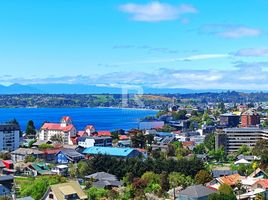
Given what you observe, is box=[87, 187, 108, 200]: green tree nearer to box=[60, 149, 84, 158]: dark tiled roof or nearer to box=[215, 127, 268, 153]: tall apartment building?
box=[60, 149, 84, 158]: dark tiled roof

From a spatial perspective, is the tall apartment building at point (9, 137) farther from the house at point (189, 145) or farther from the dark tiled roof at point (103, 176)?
the dark tiled roof at point (103, 176)

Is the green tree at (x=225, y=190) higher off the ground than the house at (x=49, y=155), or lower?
higher

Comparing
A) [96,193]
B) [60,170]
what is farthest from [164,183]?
[60,170]

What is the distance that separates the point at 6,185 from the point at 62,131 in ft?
49.3

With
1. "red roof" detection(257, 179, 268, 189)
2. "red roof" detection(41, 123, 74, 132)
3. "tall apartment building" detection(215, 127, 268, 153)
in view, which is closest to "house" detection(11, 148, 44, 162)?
"red roof" detection(41, 123, 74, 132)

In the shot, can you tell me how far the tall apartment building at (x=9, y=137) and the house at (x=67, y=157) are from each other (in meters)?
4.85

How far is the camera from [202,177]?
1571 centimetres

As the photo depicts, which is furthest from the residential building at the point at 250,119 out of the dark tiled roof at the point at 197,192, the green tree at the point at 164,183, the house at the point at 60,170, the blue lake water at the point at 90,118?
the dark tiled roof at the point at 197,192

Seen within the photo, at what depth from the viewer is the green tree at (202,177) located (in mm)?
15612

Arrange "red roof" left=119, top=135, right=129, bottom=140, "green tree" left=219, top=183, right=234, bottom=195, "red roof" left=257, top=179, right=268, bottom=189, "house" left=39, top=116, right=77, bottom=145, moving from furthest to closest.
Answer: "red roof" left=119, top=135, right=129, bottom=140 → "house" left=39, top=116, right=77, bottom=145 → "red roof" left=257, top=179, right=268, bottom=189 → "green tree" left=219, top=183, right=234, bottom=195

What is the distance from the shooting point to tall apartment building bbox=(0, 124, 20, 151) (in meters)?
25.8

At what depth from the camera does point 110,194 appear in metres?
13.5

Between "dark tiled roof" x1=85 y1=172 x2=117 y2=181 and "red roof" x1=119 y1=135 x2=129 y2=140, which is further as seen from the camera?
"red roof" x1=119 y1=135 x2=129 y2=140

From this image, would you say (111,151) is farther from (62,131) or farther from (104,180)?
(62,131)
